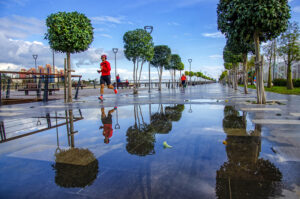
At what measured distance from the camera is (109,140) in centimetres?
326

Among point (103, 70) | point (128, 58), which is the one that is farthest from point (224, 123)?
point (128, 58)

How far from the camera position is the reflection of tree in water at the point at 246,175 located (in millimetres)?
1676

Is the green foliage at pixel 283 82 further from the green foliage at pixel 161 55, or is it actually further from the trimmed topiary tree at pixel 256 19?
the trimmed topiary tree at pixel 256 19

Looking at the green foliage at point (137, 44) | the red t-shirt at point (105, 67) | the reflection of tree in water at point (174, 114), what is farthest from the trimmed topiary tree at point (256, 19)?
the green foliage at point (137, 44)

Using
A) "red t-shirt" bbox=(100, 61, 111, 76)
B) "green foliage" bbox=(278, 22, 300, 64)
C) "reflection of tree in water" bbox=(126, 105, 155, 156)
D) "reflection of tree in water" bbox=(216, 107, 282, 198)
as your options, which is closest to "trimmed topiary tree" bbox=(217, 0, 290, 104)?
"red t-shirt" bbox=(100, 61, 111, 76)

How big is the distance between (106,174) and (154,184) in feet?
1.61

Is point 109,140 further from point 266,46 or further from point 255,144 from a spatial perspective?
point 266,46

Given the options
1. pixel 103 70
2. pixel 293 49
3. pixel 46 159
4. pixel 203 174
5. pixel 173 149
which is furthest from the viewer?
pixel 293 49

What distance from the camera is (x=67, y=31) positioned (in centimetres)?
895

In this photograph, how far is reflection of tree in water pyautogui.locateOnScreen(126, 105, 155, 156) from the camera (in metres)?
2.68

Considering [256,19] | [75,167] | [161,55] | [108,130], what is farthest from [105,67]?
[161,55]

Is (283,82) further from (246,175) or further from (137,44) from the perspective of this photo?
(246,175)

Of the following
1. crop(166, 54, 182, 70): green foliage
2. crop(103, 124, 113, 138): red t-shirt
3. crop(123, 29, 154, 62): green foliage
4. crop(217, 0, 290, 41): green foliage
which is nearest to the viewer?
crop(103, 124, 113, 138): red t-shirt

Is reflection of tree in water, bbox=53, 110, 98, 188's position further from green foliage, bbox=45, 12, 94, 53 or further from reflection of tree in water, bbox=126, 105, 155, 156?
green foliage, bbox=45, 12, 94, 53
